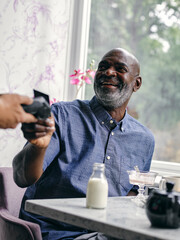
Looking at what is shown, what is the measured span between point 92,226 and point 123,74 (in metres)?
1.10

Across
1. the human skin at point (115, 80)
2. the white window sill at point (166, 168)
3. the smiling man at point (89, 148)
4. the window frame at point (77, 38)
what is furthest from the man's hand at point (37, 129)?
the window frame at point (77, 38)

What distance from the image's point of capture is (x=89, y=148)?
1835mm

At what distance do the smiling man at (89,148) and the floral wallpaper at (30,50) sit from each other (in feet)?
2.24

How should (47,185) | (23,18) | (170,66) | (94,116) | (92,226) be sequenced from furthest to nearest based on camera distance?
(170,66) < (23,18) < (94,116) < (47,185) < (92,226)

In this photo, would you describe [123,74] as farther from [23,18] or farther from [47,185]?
[23,18]

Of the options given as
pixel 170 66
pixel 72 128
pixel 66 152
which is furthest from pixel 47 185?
pixel 170 66

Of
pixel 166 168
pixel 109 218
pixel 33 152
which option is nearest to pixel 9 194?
pixel 33 152

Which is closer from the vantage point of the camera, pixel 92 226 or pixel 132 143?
pixel 92 226

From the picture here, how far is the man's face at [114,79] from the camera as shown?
1958mm

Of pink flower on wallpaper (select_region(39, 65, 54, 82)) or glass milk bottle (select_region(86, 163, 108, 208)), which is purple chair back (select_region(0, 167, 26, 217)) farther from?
pink flower on wallpaper (select_region(39, 65, 54, 82))

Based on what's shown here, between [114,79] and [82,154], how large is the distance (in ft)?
1.43

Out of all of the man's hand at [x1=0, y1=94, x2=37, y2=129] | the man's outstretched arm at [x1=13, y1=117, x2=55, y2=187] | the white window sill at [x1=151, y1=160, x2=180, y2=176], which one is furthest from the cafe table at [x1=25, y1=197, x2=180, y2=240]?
the white window sill at [x1=151, y1=160, x2=180, y2=176]

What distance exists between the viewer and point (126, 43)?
9.77ft

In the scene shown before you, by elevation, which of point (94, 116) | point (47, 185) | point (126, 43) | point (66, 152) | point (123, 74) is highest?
point (126, 43)
